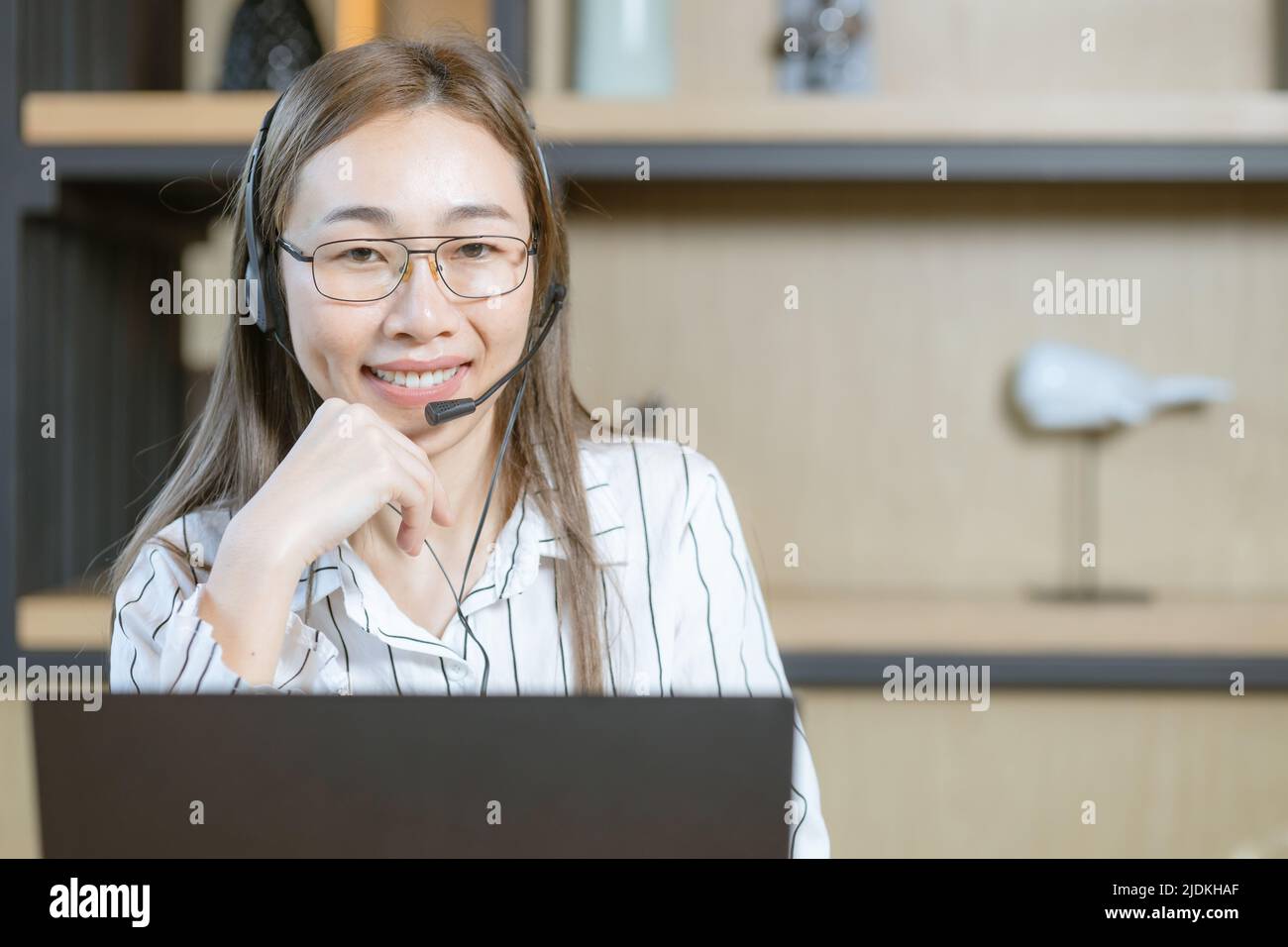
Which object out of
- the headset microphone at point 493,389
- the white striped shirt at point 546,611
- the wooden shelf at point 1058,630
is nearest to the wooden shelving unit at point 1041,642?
the wooden shelf at point 1058,630

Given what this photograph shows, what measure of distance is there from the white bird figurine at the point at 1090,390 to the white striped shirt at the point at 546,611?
0.73 metres

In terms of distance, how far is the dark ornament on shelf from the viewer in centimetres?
167

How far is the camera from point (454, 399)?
104 cm

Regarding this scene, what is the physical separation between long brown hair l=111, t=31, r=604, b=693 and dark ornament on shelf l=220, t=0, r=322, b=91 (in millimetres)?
589

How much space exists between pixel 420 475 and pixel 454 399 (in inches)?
5.3

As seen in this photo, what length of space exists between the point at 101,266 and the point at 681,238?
871 millimetres

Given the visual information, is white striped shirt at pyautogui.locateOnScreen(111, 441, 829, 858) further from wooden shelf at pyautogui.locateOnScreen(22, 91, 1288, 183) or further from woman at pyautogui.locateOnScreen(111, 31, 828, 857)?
wooden shelf at pyautogui.locateOnScreen(22, 91, 1288, 183)

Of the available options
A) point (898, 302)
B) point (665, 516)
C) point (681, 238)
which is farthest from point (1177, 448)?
point (665, 516)

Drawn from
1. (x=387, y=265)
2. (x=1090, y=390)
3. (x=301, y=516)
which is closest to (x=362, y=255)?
(x=387, y=265)

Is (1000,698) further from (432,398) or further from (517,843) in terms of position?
(517,843)

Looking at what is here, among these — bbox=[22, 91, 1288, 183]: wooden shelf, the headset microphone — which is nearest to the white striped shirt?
the headset microphone

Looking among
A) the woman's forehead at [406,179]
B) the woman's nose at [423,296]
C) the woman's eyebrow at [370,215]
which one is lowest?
the woman's nose at [423,296]

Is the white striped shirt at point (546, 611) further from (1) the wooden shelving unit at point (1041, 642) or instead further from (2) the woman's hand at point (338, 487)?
(1) the wooden shelving unit at point (1041, 642)

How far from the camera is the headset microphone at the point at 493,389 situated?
0.98 m
